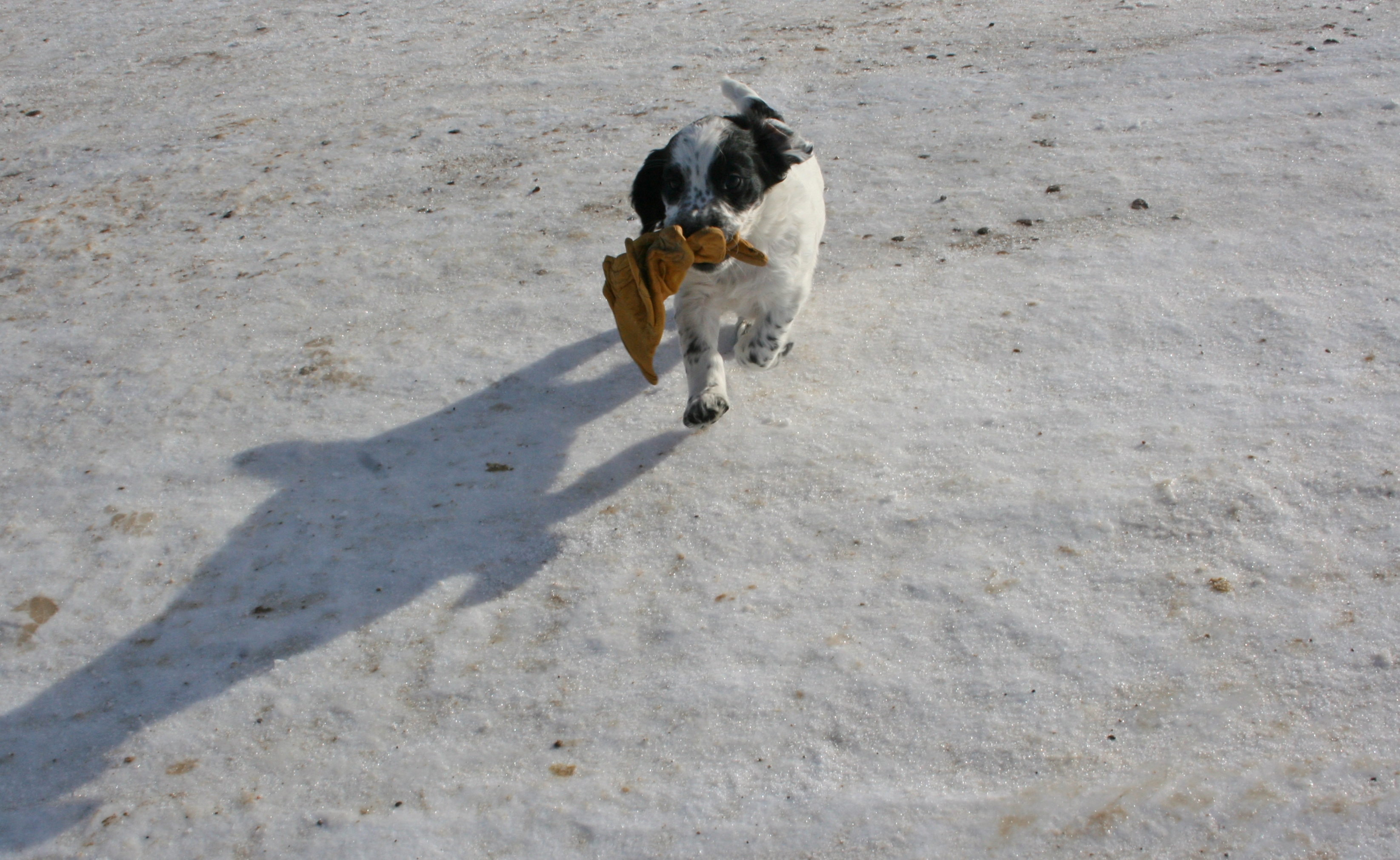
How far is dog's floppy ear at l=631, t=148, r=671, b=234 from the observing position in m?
2.88

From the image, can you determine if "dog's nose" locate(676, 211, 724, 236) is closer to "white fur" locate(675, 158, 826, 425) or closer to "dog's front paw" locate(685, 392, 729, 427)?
"white fur" locate(675, 158, 826, 425)

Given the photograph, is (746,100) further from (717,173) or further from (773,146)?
(717,173)

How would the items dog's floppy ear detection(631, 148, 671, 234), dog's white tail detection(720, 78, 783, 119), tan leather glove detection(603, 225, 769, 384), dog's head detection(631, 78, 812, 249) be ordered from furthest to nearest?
Answer: dog's white tail detection(720, 78, 783, 119)
dog's floppy ear detection(631, 148, 671, 234)
dog's head detection(631, 78, 812, 249)
tan leather glove detection(603, 225, 769, 384)

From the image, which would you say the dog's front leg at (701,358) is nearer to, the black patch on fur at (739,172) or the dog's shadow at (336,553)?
the dog's shadow at (336,553)

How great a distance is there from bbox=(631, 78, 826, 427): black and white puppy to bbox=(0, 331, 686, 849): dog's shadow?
0.27 m

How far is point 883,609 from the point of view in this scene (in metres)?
2.13

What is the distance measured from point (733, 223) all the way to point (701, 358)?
15.2 inches

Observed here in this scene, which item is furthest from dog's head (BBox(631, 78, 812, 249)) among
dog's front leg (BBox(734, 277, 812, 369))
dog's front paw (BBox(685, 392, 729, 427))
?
dog's front paw (BBox(685, 392, 729, 427))

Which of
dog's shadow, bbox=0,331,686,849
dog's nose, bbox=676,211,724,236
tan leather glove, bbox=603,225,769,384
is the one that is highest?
dog's nose, bbox=676,211,724,236

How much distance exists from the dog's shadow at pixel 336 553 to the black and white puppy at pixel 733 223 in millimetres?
270

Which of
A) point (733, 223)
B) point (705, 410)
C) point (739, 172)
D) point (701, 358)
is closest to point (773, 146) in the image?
point (739, 172)

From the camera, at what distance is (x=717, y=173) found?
2.74 m

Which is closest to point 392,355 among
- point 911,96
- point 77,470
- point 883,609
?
point 77,470

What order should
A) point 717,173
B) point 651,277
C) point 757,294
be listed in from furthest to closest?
point 757,294 < point 717,173 < point 651,277
